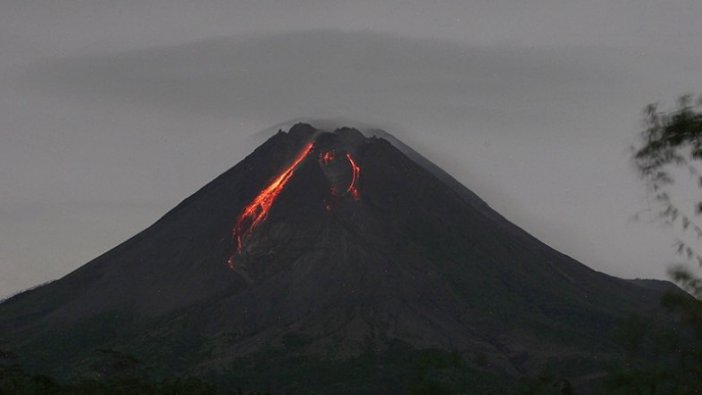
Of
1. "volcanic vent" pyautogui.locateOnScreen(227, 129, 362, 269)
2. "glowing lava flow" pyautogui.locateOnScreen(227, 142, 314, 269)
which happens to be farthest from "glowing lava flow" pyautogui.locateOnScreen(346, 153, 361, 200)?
"glowing lava flow" pyautogui.locateOnScreen(227, 142, 314, 269)

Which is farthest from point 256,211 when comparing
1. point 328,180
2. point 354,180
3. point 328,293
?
point 328,293

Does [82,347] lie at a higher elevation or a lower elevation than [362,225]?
lower

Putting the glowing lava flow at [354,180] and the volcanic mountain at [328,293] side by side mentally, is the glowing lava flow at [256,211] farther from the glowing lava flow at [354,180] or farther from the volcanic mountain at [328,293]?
the glowing lava flow at [354,180]

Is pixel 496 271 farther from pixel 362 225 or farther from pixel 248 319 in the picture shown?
pixel 248 319

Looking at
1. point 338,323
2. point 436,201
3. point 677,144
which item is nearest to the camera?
point 677,144

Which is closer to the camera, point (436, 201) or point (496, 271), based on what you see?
point (496, 271)

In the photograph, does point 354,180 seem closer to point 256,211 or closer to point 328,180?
point 328,180

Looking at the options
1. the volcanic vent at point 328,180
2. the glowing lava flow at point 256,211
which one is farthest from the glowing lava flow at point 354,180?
the glowing lava flow at point 256,211

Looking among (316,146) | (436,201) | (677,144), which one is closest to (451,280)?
(436,201)
